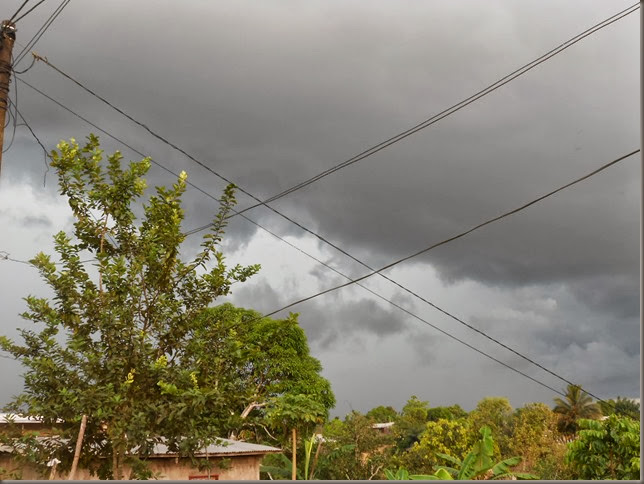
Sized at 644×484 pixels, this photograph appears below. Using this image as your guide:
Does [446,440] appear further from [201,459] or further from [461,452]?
[201,459]

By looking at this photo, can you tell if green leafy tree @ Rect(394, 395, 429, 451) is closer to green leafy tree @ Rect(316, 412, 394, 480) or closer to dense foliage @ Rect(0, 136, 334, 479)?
green leafy tree @ Rect(316, 412, 394, 480)

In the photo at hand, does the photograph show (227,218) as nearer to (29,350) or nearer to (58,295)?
(58,295)

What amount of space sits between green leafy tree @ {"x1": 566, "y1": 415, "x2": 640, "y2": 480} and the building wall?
1364cm

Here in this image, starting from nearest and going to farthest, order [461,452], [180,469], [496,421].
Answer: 1. [180,469]
2. [461,452]
3. [496,421]

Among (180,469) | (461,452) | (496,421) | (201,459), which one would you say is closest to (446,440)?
(461,452)

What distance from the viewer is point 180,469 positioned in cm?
2227

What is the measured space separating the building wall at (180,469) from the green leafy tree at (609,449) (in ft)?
44.8

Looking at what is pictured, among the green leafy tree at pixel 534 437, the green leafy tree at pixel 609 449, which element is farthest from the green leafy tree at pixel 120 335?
the green leafy tree at pixel 534 437

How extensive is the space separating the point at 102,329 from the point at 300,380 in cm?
3408

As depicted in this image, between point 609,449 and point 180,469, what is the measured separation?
17.3 metres

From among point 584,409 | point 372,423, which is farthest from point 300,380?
point 584,409

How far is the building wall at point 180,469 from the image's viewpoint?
774 inches

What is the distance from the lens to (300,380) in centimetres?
4684

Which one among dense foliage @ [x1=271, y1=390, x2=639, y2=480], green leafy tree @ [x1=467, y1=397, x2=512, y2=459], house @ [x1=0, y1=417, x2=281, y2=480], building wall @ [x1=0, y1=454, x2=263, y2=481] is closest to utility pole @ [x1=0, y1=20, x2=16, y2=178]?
building wall @ [x1=0, y1=454, x2=263, y2=481]
